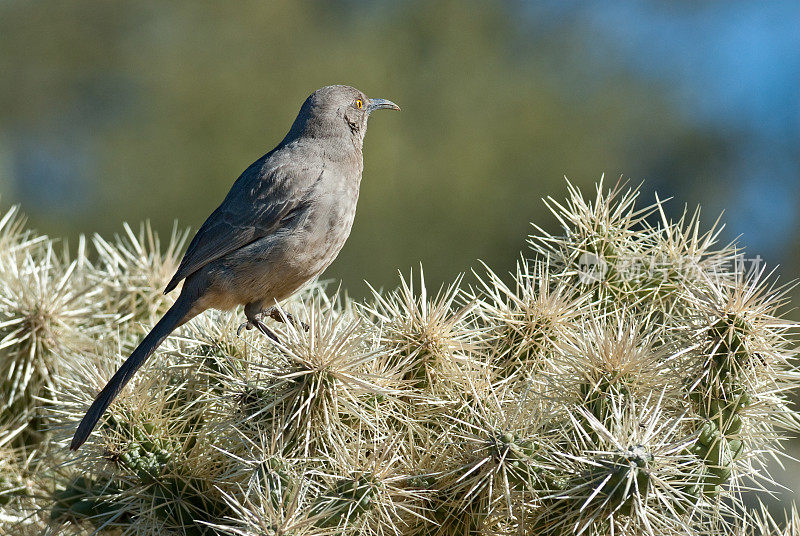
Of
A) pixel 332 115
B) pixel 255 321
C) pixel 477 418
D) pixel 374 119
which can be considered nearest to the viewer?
pixel 477 418

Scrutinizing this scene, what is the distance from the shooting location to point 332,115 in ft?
12.2

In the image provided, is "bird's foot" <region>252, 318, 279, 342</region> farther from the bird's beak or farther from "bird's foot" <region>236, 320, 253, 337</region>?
the bird's beak

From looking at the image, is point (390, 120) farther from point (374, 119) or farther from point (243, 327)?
point (243, 327)

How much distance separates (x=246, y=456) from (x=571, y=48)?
19.0 meters

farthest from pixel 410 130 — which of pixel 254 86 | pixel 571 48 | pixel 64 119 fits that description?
pixel 64 119

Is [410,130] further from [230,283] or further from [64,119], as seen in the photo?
[230,283]

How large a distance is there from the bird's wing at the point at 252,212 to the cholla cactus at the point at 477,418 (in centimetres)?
47

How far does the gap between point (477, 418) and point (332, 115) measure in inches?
73.2

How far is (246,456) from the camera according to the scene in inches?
93.5

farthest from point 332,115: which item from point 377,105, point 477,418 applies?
point 477,418

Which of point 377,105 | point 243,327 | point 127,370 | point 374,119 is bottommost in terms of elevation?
point 127,370

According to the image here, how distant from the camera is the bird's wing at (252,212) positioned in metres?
3.34

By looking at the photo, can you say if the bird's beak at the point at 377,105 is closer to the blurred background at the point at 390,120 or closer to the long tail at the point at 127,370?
the long tail at the point at 127,370

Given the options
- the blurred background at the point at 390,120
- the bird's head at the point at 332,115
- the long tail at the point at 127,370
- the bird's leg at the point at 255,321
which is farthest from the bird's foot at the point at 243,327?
the blurred background at the point at 390,120
